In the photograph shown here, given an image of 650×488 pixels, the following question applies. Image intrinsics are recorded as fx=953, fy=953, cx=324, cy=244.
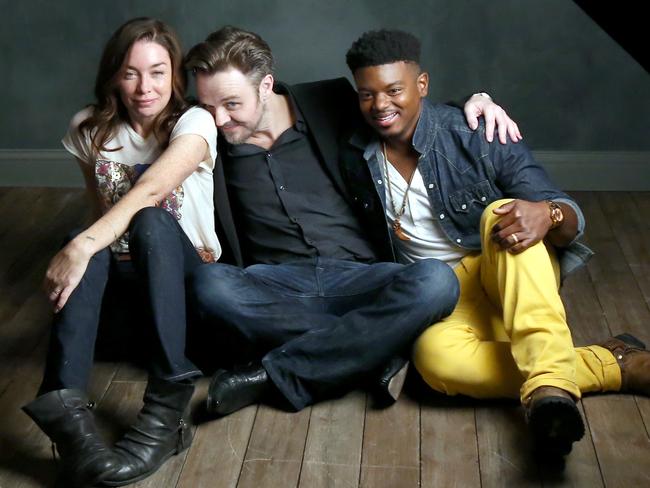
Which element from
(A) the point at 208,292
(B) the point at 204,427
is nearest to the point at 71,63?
(A) the point at 208,292

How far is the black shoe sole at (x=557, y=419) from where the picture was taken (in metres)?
2.11

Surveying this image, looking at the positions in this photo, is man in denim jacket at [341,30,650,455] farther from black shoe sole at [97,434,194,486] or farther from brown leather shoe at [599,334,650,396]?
black shoe sole at [97,434,194,486]

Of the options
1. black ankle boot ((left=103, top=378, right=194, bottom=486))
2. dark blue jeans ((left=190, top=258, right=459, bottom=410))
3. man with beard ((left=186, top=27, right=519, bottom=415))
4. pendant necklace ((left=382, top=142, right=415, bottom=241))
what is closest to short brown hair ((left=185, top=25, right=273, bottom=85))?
man with beard ((left=186, top=27, right=519, bottom=415))

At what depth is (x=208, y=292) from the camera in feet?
8.20

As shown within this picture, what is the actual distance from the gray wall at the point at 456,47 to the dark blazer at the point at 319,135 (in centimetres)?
110

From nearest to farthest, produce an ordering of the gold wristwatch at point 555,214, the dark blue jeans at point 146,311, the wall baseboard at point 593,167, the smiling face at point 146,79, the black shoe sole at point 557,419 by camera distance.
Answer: the black shoe sole at point 557,419 < the dark blue jeans at point 146,311 < the gold wristwatch at point 555,214 < the smiling face at point 146,79 < the wall baseboard at point 593,167

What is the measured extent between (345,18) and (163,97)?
4.56ft

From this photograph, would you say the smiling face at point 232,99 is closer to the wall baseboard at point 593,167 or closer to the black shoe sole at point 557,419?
the black shoe sole at point 557,419

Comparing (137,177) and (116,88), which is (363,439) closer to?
(137,177)

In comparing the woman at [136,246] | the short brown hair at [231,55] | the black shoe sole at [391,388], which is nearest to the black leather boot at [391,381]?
the black shoe sole at [391,388]

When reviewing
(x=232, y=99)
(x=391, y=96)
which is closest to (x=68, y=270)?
(x=232, y=99)

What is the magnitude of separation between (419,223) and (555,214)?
402mm

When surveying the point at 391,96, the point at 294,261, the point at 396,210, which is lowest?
the point at 294,261

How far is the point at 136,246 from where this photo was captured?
2295mm
